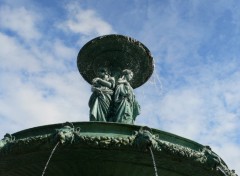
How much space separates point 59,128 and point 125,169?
150cm

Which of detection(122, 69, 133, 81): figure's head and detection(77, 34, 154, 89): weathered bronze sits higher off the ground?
detection(77, 34, 154, 89): weathered bronze

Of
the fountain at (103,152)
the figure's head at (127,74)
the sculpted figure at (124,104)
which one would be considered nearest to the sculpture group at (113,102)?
the sculpted figure at (124,104)

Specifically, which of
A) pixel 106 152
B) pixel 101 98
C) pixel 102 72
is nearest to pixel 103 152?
pixel 106 152

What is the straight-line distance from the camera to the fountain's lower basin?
30.0 ft

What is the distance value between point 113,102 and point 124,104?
33cm

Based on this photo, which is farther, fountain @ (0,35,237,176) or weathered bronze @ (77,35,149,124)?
weathered bronze @ (77,35,149,124)

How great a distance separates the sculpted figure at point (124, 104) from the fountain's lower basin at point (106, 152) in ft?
7.23

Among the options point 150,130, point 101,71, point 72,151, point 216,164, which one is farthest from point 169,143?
point 101,71

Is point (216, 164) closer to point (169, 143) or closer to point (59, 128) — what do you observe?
point (169, 143)

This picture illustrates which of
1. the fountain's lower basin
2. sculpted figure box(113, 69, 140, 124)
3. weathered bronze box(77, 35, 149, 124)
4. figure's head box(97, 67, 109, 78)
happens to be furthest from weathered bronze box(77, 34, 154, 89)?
the fountain's lower basin

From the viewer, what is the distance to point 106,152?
9.30 m

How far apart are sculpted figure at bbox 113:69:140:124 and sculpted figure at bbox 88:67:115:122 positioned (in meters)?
0.19

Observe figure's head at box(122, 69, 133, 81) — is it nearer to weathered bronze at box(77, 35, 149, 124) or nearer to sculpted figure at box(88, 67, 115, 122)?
weathered bronze at box(77, 35, 149, 124)

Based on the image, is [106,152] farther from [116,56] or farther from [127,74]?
[116,56]
